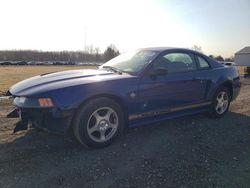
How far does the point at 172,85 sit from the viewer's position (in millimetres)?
4691

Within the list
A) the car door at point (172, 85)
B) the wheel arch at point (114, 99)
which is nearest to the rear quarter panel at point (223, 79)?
the car door at point (172, 85)

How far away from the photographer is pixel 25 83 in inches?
169

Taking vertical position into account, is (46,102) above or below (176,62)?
below

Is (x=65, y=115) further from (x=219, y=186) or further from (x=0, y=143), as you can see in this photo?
(x=219, y=186)

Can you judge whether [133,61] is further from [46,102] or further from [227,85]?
[227,85]

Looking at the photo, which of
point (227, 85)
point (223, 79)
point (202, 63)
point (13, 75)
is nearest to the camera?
point (202, 63)

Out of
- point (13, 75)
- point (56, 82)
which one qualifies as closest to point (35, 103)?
point (56, 82)

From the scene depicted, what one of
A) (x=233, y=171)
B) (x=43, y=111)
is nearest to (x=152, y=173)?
(x=233, y=171)

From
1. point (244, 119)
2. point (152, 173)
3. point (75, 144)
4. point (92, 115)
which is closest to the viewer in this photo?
point (152, 173)

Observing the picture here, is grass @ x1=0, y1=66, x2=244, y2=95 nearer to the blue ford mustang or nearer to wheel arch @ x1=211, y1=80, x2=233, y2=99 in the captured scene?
the blue ford mustang

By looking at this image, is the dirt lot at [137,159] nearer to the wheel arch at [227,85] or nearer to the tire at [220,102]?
the tire at [220,102]

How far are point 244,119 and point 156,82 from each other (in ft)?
8.17

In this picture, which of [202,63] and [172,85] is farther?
[202,63]

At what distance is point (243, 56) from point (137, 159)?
286ft
